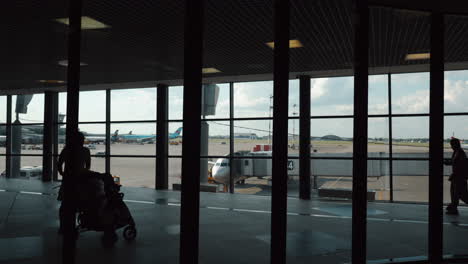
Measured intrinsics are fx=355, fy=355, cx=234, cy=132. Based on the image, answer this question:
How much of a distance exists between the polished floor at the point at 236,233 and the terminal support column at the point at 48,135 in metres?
4.07

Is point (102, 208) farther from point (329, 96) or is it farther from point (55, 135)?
point (55, 135)

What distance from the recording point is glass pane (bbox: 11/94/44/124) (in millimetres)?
12828

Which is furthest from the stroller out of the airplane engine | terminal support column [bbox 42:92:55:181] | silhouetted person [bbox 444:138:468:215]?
the airplane engine

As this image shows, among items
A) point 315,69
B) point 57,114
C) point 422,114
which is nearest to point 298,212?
point 315,69

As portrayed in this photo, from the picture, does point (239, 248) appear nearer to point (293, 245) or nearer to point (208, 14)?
point (293, 245)

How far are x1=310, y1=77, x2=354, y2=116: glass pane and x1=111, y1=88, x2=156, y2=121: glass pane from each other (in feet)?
16.2

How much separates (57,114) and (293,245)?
1108 centimetres

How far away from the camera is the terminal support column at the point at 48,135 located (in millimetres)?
12352

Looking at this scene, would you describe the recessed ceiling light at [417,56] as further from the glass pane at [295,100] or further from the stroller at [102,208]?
the stroller at [102,208]

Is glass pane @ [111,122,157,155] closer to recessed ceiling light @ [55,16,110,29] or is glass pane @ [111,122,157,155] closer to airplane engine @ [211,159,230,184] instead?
airplane engine @ [211,159,230,184]

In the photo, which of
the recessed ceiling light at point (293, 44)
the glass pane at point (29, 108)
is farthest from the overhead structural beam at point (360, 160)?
the glass pane at point (29, 108)

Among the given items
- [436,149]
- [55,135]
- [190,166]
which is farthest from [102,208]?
[55,135]

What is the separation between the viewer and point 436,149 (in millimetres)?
3652

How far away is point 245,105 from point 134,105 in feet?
11.0
